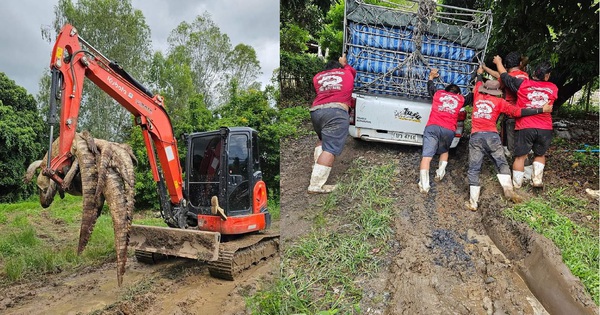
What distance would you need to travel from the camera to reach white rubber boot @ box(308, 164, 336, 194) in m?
3.60

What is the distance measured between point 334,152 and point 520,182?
5.78 ft

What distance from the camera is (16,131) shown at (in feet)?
32.0

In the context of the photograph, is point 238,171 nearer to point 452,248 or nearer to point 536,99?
point 452,248

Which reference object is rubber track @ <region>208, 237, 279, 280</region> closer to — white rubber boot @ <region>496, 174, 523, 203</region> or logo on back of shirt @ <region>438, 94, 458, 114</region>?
logo on back of shirt @ <region>438, 94, 458, 114</region>

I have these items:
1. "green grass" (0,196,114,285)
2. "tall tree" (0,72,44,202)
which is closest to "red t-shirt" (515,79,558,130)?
"green grass" (0,196,114,285)

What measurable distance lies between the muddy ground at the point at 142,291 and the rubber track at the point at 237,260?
8cm

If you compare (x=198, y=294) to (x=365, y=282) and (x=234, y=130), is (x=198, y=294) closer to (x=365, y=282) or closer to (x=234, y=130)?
(x=234, y=130)

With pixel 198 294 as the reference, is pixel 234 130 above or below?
above

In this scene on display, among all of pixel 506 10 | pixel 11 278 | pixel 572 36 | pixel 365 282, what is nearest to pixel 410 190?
pixel 365 282

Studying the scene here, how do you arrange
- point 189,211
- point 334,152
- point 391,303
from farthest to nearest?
1. point 189,211
2. point 334,152
3. point 391,303

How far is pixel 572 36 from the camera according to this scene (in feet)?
13.1

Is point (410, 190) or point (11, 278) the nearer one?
point (410, 190)

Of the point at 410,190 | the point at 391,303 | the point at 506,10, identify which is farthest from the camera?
the point at 506,10

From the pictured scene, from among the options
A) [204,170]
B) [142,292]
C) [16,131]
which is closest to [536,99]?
[204,170]
